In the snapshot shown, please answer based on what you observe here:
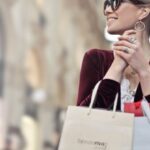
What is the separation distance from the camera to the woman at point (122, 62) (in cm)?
160

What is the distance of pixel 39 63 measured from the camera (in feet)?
71.8

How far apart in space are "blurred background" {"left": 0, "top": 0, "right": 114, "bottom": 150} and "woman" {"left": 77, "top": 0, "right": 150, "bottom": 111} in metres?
13.8

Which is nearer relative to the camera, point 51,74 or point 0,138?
point 0,138

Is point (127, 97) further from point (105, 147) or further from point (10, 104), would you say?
point (10, 104)

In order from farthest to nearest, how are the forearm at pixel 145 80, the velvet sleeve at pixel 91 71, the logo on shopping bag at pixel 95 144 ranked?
1. the velvet sleeve at pixel 91 71
2. the forearm at pixel 145 80
3. the logo on shopping bag at pixel 95 144

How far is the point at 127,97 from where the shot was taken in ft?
5.36

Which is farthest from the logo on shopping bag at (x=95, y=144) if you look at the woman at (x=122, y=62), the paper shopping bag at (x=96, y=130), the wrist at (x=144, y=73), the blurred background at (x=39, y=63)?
the blurred background at (x=39, y=63)

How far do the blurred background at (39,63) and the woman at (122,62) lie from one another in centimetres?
1384

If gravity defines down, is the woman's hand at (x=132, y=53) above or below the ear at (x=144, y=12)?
below

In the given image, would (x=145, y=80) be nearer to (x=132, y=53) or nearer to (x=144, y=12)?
(x=132, y=53)

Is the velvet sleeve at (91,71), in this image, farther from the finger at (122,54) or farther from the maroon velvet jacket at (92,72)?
the finger at (122,54)

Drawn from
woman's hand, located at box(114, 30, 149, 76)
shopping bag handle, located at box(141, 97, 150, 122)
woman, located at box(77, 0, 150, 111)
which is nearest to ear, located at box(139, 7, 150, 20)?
woman, located at box(77, 0, 150, 111)

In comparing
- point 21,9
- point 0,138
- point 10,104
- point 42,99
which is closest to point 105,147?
point 0,138

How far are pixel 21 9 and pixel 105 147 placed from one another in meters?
18.0
